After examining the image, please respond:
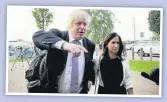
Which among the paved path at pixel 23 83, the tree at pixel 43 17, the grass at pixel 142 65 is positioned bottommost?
the paved path at pixel 23 83

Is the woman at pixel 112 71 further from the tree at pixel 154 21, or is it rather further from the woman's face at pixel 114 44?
the tree at pixel 154 21

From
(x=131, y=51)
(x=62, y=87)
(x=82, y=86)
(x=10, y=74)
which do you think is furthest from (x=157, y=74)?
(x=10, y=74)

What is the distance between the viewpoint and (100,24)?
4.91 ft

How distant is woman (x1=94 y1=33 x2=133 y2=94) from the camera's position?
1.49 meters

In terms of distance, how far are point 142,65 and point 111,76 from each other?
17cm

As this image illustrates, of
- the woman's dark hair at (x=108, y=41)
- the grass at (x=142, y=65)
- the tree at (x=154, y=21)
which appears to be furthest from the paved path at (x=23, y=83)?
the tree at (x=154, y=21)

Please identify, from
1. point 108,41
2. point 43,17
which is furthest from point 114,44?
point 43,17

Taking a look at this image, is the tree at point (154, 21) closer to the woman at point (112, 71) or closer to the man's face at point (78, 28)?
the woman at point (112, 71)

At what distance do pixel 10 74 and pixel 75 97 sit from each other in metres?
0.35

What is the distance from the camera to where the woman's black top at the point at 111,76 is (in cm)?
149

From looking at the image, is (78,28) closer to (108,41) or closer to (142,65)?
(108,41)

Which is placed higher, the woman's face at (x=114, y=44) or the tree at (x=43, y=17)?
the tree at (x=43, y=17)

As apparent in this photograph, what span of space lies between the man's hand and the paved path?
0.69 feet

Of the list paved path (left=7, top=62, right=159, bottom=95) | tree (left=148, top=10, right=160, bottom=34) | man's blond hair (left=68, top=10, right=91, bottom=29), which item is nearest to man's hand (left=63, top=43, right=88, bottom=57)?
man's blond hair (left=68, top=10, right=91, bottom=29)
